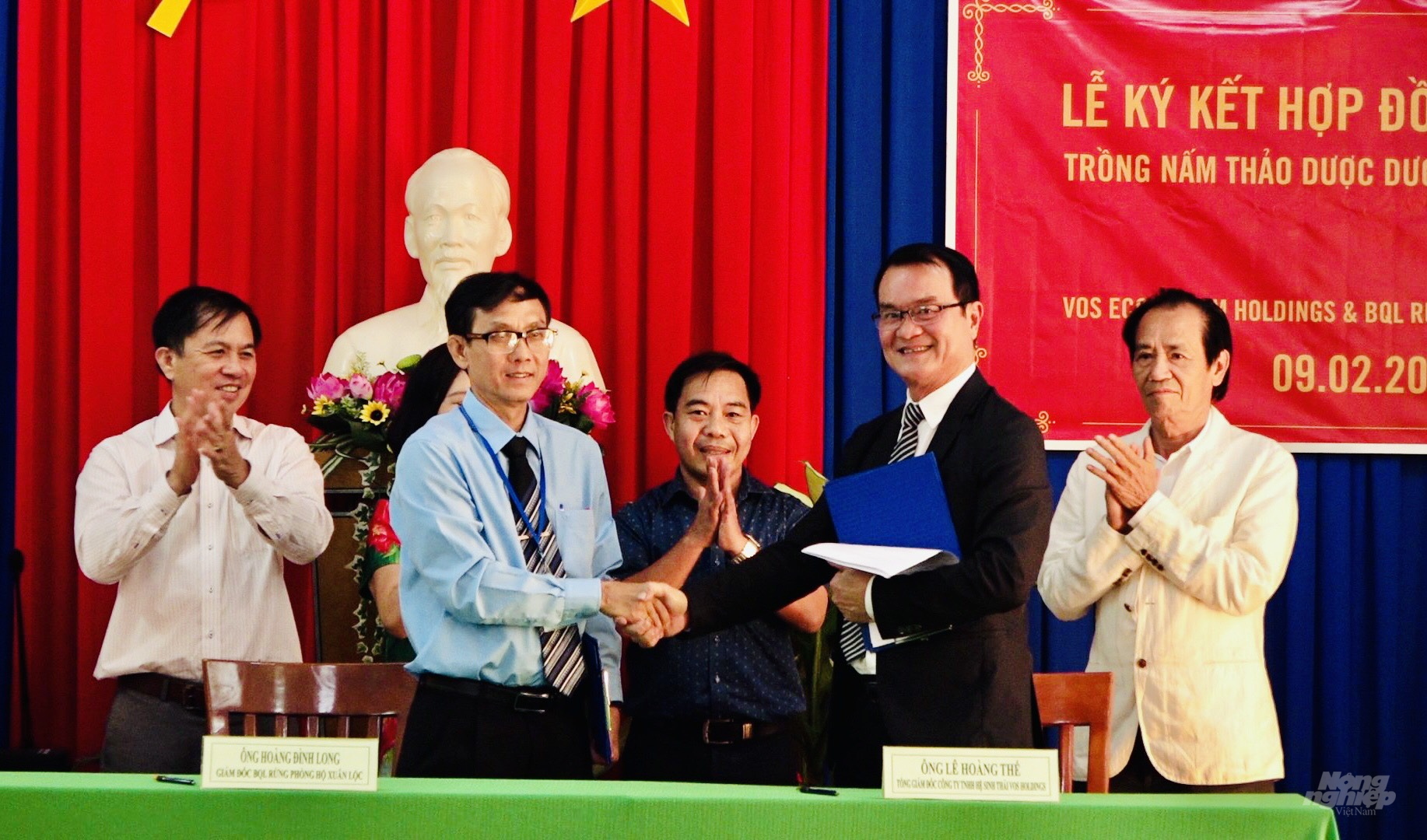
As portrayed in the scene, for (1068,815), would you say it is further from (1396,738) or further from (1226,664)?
(1396,738)

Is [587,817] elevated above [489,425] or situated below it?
below

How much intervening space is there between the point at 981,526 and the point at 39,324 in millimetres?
2812

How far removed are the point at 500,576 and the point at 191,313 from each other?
1.24 meters

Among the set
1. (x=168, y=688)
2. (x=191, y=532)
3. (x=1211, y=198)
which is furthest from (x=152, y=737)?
(x=1211, y=198)

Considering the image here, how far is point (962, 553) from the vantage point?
2172 millimetres

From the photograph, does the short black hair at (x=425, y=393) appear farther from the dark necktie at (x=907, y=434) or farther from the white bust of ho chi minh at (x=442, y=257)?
the dark necktie at (x=907, y=434)

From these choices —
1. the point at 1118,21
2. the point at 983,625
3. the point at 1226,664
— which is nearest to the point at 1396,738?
the point at 1226,664

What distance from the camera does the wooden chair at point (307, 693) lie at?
240cm

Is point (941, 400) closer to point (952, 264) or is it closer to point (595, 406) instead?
point (952, 264)

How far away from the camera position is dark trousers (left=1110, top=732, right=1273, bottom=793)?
2.67 m

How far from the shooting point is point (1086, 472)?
2.97 m

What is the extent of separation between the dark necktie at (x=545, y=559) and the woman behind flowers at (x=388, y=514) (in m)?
0.50

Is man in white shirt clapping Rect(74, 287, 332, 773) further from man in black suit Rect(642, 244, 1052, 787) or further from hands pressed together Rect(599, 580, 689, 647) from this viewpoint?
man in black suit Rect(642, 244, 1052, 787)

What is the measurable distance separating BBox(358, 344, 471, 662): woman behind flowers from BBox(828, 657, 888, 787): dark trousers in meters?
0.83
